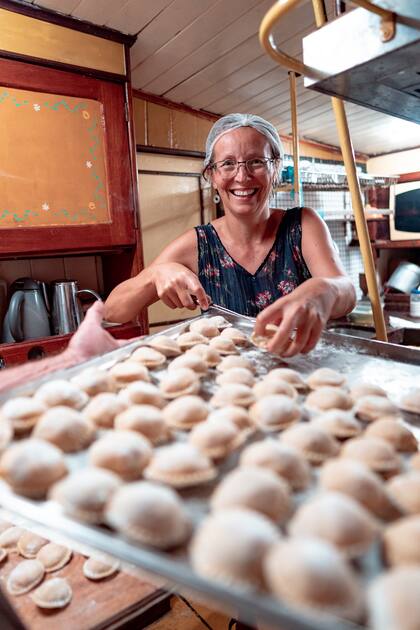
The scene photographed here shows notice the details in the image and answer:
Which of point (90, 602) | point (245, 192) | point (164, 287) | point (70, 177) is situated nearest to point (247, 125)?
point (245, 192)

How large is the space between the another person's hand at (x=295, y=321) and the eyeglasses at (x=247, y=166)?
2.79ft

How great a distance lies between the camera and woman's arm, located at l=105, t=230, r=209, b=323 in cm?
139

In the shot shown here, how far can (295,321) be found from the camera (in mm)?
1021

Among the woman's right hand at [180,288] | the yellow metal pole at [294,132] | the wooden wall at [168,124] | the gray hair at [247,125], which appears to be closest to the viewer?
the woman's right hand at [180,288]

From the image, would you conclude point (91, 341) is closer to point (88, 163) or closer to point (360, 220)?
point (360, 220)

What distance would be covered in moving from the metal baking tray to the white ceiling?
2.05 meters

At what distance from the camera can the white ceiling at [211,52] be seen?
2.32 metres

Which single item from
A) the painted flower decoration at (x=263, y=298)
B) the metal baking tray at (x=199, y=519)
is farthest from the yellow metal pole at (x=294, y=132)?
the metal baking tray at (x=199, y=519)

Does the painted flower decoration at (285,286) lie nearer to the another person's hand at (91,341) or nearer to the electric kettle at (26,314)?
the another person's hand at (91,341)

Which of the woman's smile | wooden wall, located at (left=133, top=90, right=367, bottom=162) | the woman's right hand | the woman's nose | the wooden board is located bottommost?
the wooden board

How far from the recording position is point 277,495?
22.6 inches

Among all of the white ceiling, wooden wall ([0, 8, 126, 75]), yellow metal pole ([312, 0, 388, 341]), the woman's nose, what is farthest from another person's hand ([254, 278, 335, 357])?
wooden wall ([0, 8, 126, 75])

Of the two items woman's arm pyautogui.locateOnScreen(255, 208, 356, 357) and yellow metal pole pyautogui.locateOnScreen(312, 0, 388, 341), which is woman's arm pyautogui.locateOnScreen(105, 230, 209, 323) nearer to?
woman's arm pyautogui.locateOnScreen(255, 208, 356, 357)

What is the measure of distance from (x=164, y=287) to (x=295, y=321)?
558 millimetres
